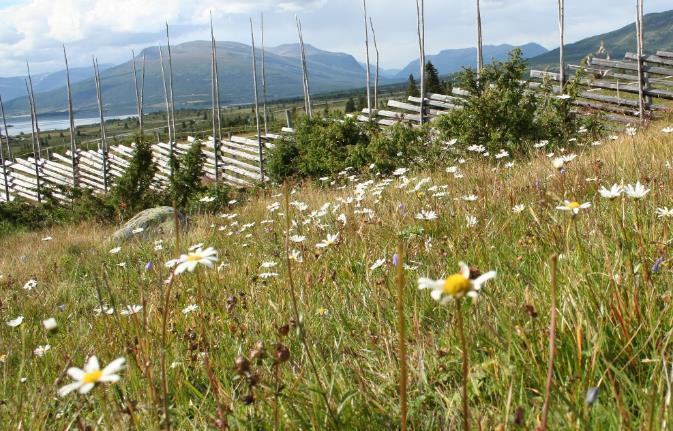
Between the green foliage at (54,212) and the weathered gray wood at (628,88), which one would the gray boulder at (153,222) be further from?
the weathered gray wood at (628,88)

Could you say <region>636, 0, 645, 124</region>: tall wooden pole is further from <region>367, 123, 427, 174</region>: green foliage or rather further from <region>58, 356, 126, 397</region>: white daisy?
<region>58, 356, 126, 397</region>: white daisy

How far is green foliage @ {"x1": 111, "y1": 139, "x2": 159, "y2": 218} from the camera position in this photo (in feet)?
49.4

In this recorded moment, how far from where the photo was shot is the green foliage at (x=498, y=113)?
8.12m

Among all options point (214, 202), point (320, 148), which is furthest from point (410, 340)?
point (214, 202)

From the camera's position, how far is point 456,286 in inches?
25.3

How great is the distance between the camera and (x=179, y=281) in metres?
2.94

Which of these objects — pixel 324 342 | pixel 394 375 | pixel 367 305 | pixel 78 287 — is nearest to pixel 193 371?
pixel 324 342

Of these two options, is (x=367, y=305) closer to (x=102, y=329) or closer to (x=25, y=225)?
(x=102, y=329)

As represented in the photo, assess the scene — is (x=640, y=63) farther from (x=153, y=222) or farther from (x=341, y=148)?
(x=153, y=222)

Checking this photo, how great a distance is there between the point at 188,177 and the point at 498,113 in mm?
9126

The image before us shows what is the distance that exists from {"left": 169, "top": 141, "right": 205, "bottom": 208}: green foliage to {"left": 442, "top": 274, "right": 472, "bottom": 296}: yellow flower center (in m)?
14.4

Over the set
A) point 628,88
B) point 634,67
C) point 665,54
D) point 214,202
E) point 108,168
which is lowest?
point 214,202

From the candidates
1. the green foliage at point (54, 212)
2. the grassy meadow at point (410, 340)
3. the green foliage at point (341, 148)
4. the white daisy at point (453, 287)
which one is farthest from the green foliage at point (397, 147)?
the white daisy at point (453, 287)

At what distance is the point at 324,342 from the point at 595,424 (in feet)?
2.89
